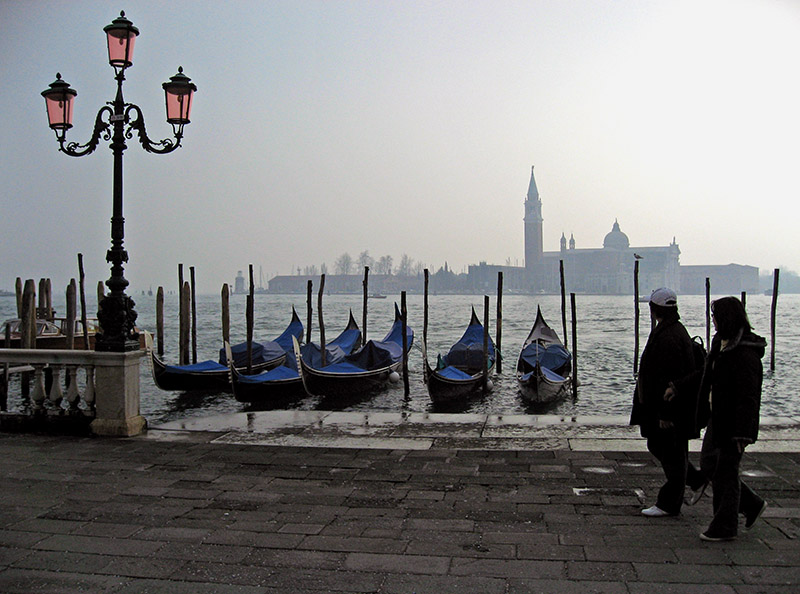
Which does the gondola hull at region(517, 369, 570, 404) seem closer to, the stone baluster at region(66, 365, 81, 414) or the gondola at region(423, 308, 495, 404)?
the gondola at region(423, 308, 495, 404)

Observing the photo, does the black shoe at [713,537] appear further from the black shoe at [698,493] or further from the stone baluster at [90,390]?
the stone baluster at [90,390]

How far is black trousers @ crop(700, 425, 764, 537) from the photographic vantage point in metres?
3.02

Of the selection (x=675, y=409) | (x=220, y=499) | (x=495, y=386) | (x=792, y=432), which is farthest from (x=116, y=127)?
(x=495, y=386)

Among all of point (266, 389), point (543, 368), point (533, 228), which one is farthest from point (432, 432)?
point (533, 228)

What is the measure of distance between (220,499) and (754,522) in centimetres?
259

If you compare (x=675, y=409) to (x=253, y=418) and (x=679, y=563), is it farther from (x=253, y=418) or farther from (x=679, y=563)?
(x=253, y=418)

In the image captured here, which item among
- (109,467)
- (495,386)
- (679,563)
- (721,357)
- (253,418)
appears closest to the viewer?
(679,563)

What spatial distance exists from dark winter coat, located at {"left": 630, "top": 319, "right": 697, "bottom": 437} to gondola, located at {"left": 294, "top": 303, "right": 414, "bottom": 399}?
784cm

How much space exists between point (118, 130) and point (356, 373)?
7.37 metres

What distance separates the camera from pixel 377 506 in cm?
367

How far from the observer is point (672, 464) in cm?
340

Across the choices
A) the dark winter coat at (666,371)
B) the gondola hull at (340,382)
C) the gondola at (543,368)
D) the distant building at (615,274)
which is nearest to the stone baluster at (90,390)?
the dark winter coat at (666,371)

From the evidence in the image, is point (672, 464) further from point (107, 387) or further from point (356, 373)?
point (356, 373)

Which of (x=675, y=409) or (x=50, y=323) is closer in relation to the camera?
(x=675, y=409)
